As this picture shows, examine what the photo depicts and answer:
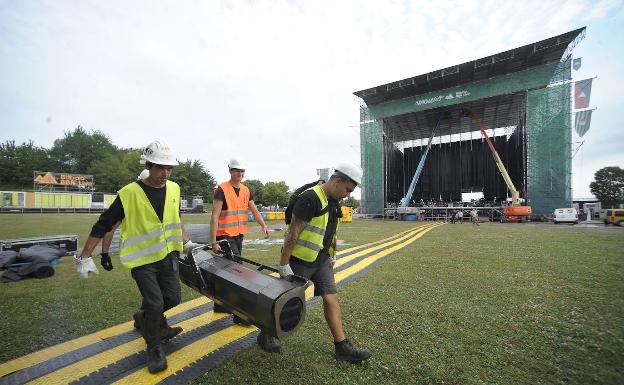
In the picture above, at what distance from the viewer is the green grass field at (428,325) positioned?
8.40 feet

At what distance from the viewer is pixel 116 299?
430 cm

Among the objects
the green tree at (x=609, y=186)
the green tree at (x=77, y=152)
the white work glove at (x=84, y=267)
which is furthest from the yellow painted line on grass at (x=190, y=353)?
the green tree at (x=609, y=186)

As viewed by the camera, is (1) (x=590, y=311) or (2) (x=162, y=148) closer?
(2) (x=162, y=148)

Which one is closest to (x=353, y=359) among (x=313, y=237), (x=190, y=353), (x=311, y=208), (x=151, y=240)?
(x=313, y=237)

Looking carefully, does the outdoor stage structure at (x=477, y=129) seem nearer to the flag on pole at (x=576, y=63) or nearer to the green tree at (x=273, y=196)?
the flag on pole at (x=576, y=63)

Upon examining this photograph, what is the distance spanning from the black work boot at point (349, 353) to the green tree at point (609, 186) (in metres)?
83.0

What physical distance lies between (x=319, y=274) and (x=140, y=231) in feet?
5.93

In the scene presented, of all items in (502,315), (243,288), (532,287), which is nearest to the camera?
(243,288)

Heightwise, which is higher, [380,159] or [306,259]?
[380,159]

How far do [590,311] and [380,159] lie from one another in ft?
102

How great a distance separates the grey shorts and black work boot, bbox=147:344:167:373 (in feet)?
4.67

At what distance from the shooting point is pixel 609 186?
6316 centimetres

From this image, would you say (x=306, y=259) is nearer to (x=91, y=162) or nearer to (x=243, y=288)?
(x=243, y=288)

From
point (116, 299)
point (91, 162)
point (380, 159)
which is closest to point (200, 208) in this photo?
point (380, 159)
